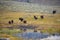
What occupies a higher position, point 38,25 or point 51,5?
point 51,5

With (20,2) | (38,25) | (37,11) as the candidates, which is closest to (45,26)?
(38,25)

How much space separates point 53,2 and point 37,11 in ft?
0.70

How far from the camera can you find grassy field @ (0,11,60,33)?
167cm

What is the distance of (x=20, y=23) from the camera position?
1676 millimetres

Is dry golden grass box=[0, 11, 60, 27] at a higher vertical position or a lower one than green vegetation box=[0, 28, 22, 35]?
higher

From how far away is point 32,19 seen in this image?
66.5 inches

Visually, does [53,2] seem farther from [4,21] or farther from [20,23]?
[4,21]

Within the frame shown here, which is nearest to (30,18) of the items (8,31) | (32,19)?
(32,19)

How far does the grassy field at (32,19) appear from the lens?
1.67 metres

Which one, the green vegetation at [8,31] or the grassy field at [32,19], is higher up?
the grassy field at [32,19]

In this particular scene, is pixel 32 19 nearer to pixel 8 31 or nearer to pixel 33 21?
pixel 33 21

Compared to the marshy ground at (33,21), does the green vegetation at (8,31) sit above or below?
below

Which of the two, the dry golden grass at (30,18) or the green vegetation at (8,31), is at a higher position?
the dry golden grass at (30,18)

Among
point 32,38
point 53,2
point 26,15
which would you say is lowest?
point 32,38
